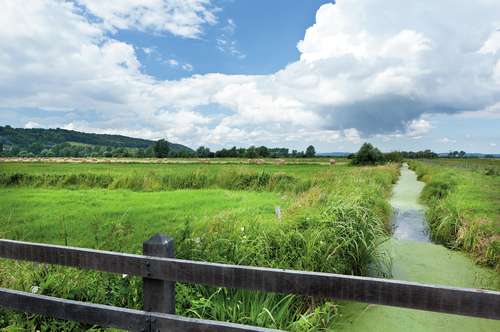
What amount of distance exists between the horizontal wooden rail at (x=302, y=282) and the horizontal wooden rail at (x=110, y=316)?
255mm

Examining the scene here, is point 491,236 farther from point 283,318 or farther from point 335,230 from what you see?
point 283,318

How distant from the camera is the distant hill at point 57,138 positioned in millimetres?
86113

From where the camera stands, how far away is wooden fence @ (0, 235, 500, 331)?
1952mm

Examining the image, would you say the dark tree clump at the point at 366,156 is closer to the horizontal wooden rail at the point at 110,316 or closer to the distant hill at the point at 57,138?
the distant hill at the point at 57,138

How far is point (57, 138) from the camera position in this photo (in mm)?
113375

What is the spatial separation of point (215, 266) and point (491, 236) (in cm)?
784

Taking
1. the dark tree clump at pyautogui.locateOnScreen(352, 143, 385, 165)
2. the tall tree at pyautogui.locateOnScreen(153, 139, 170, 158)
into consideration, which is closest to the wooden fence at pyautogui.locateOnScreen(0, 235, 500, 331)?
the dark tree clump at pyautogui.locateOnScreen(352, 143, 385, 165)

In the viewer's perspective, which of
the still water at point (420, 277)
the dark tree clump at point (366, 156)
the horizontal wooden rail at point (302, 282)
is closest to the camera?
the horizontal wooden rail at point (302, 282)

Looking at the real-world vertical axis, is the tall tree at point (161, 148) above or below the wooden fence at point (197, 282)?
above

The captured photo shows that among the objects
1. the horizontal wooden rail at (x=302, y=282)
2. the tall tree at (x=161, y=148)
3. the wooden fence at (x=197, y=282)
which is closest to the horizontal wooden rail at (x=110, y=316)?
the wooden fence at (x=197, y=282)

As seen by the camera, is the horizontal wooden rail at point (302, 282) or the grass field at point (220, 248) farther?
the grass field at point (220, 248)

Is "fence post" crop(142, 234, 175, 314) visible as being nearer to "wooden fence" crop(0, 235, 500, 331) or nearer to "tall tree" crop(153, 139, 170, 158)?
"wooden fence" crop(0, 235, 500, 331)

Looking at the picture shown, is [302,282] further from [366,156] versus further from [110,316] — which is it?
[366,156]

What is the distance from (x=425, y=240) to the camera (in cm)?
965
